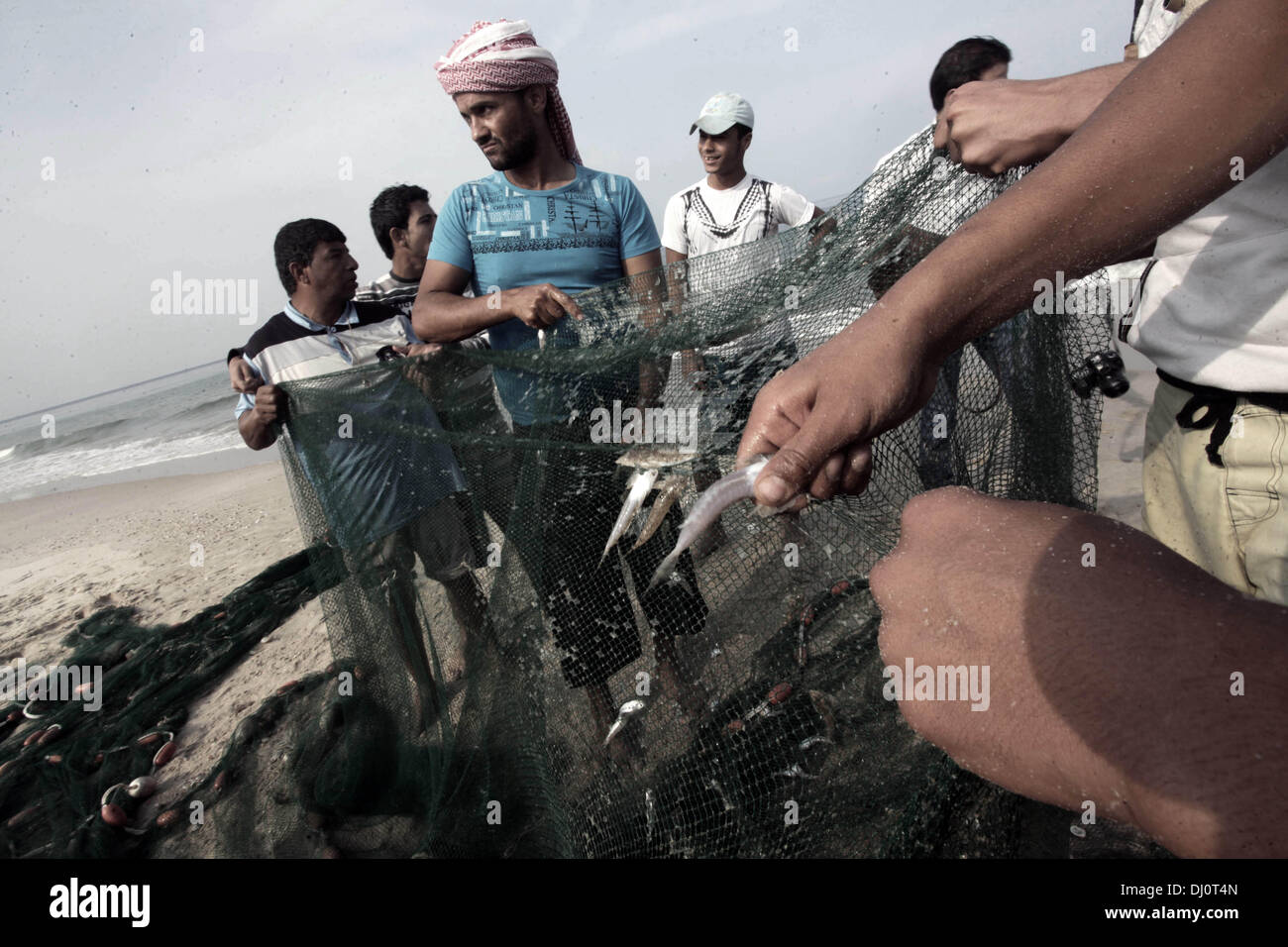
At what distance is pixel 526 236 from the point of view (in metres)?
3.38

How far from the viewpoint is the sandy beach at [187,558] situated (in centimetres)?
466

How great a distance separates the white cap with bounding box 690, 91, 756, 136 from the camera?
16.6 ft

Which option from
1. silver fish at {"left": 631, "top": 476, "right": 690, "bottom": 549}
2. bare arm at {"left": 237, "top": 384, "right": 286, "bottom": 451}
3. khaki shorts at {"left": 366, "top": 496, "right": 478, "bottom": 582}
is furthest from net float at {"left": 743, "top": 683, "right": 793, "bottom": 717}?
bare arm at {"left": 237, "top": 384, "right": 286, "bottom": 451}

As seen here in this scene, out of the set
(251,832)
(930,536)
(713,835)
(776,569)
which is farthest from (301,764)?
(930,536)

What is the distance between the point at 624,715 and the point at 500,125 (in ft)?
9.51

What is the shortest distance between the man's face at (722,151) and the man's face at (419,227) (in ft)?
7.44

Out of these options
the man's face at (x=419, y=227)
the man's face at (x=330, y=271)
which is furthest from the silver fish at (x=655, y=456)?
the man's face at (x=419, y=227)

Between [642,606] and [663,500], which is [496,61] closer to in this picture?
[663,500]

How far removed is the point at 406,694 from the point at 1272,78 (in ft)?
11.6

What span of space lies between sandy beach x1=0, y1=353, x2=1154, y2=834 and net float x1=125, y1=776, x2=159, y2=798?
0.06 m

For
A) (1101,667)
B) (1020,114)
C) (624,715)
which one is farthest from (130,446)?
(1101,667)

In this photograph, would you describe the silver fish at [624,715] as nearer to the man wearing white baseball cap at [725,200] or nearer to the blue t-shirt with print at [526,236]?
the blue t-shirt with print at [526,236]

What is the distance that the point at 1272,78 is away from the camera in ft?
2.75

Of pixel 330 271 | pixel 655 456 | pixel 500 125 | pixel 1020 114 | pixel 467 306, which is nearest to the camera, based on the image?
pixel 1020 114
